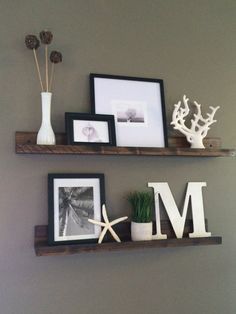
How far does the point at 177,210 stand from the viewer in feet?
5.05

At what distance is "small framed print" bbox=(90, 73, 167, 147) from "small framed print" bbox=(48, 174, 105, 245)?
0.80 ft

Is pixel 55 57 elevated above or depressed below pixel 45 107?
above

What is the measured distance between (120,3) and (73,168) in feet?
2.83

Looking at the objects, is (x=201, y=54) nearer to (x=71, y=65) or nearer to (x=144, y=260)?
(x=71, y=65)

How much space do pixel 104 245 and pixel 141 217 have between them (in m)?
0.21

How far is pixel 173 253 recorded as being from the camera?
154 cm

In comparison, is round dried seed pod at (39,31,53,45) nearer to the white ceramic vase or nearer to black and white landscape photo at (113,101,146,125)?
the white ceramic vase

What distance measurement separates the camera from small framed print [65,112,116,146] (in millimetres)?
1378

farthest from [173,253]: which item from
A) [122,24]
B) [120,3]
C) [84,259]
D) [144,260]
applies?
[120,3]

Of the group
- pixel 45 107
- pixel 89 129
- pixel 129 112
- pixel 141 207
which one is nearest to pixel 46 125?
pixel 45 107

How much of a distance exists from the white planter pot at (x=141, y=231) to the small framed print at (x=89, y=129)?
38 cm

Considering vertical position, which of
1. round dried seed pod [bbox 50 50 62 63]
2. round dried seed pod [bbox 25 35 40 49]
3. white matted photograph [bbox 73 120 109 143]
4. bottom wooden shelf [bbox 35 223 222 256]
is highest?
round dried seed pod [bbox 25 35 40 49]

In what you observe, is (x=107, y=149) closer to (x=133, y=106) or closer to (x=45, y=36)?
(x=133, y=106)

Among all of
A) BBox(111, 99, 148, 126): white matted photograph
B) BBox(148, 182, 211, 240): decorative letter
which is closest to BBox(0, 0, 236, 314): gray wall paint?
BBox(148, 182, 211, 240): decorative letter
